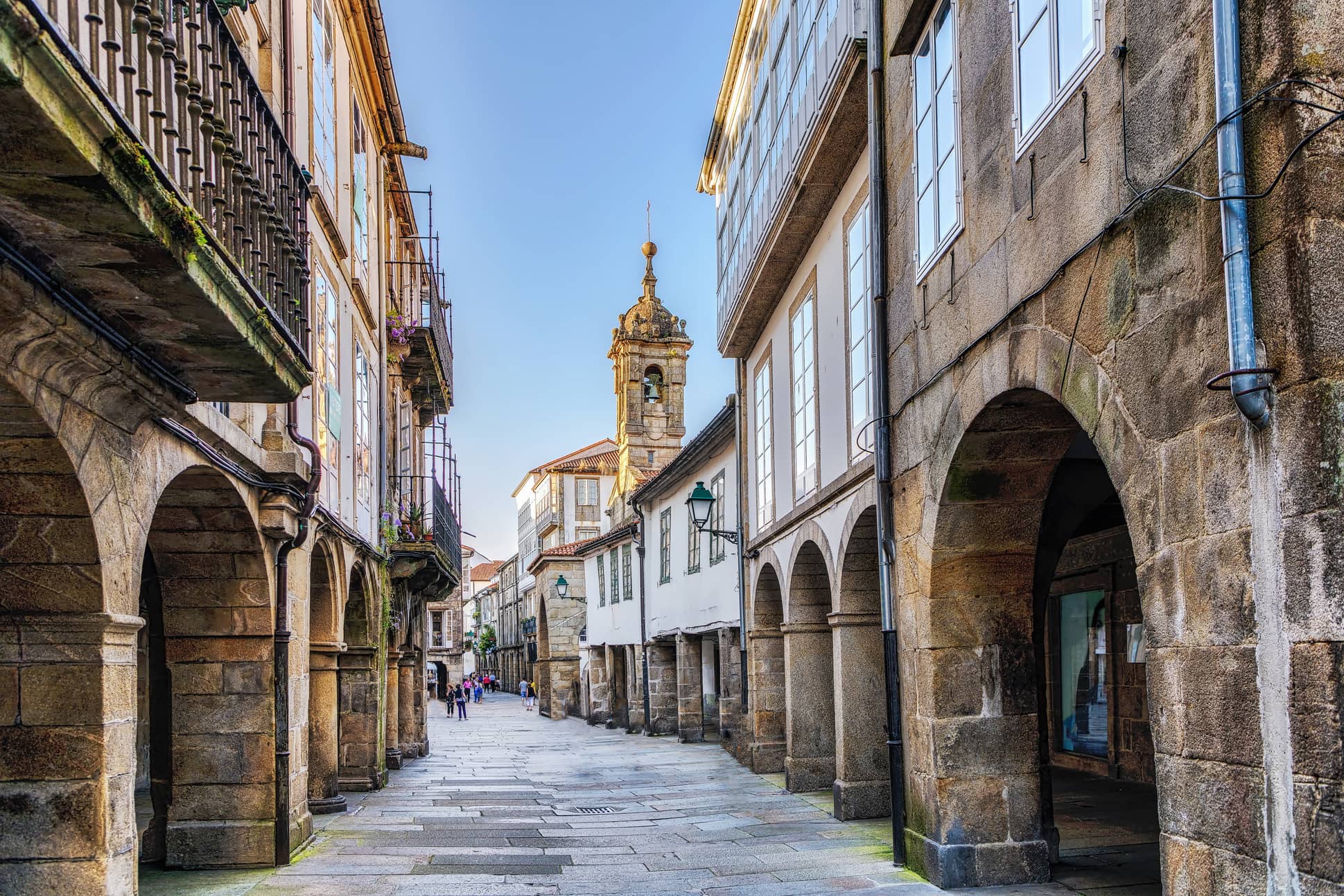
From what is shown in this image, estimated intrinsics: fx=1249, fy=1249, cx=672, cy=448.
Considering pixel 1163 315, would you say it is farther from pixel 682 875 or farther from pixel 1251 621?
pixel 682 875

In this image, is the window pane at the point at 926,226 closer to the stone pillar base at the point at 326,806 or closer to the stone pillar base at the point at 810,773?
the stone pillar base at the point at 810,773

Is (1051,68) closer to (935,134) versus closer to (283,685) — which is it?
(935,134)

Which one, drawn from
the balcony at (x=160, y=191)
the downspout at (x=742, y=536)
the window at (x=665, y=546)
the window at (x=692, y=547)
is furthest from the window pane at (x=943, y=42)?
the window at (x=665, y=546)

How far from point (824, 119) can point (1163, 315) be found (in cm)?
637

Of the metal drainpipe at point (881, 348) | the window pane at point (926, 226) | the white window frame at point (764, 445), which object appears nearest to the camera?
the window pane at point (926, 226)

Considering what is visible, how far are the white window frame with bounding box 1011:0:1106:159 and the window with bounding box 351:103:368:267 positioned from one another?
32.6 ft

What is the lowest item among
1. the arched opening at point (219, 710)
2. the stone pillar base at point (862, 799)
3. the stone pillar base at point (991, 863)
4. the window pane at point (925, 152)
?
the stone pillar base at point (862, 799)

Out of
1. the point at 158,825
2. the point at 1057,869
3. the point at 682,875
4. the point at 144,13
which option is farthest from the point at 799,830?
the point at 144,13

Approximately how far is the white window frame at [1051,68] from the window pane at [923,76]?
5.67ft

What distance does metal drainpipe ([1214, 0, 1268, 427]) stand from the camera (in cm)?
399

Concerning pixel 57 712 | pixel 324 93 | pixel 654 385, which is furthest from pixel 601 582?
pixel 57 712

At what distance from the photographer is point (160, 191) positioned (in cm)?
439

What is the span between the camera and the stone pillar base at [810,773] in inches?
563

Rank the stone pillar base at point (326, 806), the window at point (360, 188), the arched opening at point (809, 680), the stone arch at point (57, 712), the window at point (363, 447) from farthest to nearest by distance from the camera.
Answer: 1. the window at point (360, 188)
2. the window at point (363, 447)
3. the arched opening at point (809, 680)
4. the stone pillar base at point (326, 806)
5. the stone arch at point (57, 712)
